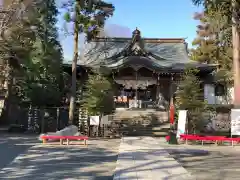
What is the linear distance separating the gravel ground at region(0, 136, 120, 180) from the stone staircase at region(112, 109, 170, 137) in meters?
6.99

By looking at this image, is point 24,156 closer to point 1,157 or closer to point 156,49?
point 1,157

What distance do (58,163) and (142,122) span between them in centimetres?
1274

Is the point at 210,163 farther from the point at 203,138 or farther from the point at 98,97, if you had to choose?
the point at 98,97

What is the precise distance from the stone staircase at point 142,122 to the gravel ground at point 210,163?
6.86 metres

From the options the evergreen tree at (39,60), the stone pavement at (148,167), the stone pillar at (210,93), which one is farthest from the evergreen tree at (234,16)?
the evergreen tree at (39,60)

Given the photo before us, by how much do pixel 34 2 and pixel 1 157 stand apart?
814 cm

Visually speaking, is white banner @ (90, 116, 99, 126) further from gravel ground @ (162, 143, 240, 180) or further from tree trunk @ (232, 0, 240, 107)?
tree trunk @ (232, 0, 240, 107)

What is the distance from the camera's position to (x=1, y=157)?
1099cm

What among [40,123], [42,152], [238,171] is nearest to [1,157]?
[42,152]

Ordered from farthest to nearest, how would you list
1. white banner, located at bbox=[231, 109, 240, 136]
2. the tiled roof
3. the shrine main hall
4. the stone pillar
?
the stone pillar → the tiled roof → the shrine main hall → white banner, located at bbox=[231, 109, 240, 136]

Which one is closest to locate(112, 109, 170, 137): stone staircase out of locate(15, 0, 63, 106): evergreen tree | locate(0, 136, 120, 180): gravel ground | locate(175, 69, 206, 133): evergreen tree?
locate(175, 69, 206, 133): evergreen tree

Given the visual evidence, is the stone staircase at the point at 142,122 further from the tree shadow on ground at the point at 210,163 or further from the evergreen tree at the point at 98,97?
the tree shadow on ground at the point at 210,163

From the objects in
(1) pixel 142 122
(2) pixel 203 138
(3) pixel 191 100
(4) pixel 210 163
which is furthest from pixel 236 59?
(4) pixel 210 163

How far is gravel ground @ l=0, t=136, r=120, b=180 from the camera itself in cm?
836
